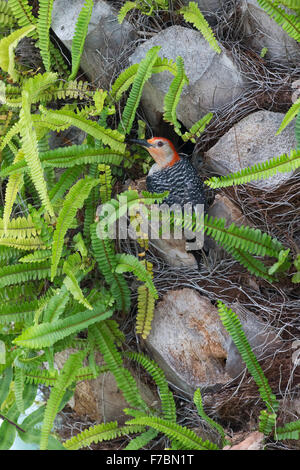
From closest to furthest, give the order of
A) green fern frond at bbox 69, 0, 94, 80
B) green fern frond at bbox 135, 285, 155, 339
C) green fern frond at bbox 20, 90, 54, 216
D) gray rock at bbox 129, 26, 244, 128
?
green fern frond at bbox 20, 90, 54, 216 → green fern frond at bbox 135, 285, 155, 339 → green fern frond at bbox 69, 0, 94, 80 → gray rock at bbox 129, 26, 244, 128

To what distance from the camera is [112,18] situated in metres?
2.92

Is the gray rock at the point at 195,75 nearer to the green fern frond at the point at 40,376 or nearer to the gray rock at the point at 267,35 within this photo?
the gray rock at the point at 267,35

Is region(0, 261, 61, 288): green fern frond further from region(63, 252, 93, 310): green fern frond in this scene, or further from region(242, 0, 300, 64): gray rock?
region(242, 0, 300, 64): gray rock

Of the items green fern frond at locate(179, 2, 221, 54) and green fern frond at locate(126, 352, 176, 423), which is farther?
green fern frond at locate(179, 2, 221, 54)

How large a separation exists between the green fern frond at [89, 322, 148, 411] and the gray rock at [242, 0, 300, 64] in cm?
166

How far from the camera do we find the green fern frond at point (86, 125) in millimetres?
2428

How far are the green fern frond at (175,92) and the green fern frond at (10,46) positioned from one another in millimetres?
714

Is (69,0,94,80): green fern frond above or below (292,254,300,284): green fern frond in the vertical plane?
above

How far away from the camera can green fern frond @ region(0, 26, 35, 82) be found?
2539 mm

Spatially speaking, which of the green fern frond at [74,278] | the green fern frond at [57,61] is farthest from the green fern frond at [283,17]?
the green fern frond at [74,278]

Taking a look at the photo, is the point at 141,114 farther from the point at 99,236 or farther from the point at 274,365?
the point at 274,365

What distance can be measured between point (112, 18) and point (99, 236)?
1243mm

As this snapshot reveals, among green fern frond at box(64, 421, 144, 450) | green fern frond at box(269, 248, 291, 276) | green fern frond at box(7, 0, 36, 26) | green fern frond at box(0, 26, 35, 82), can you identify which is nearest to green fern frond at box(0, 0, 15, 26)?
green fern frond at box(7, 0, 36, 26)
